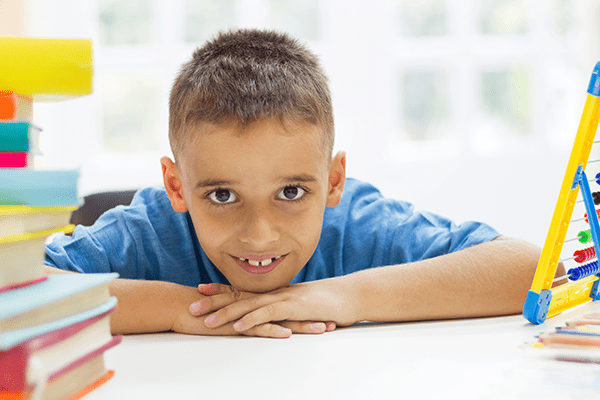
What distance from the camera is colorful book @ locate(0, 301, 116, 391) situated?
349 mm

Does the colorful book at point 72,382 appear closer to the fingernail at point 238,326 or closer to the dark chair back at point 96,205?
the fingernail at point 238,326

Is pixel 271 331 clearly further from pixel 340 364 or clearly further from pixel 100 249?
pixel 100 249

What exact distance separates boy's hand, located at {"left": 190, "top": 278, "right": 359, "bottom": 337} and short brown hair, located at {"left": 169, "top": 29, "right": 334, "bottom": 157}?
0.24 metres

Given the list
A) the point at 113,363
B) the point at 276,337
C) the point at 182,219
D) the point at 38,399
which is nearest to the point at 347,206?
the point at 182,219

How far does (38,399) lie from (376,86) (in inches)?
124

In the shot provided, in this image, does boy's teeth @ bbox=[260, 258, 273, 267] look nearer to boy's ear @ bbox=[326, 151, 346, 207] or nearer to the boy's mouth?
the boy's mouth

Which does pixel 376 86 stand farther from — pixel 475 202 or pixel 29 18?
pixel 29 18

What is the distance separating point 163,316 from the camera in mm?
763

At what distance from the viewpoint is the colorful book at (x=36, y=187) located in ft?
1.19

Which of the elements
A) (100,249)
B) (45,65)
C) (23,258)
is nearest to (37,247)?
(23,258)

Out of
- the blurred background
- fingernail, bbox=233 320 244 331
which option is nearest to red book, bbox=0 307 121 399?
fingernail, bbox=233 320 244 331

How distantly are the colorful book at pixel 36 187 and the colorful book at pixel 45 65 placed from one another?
7 cm

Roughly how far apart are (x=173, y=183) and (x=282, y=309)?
1.18 feet

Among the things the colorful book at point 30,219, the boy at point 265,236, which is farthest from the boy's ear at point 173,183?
the colorful book at point 30,219
